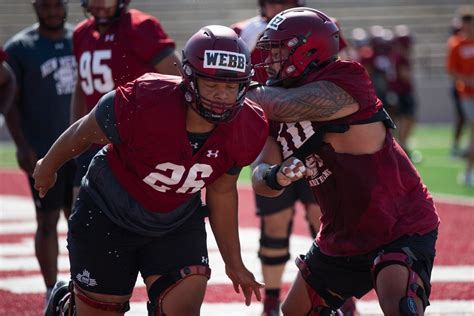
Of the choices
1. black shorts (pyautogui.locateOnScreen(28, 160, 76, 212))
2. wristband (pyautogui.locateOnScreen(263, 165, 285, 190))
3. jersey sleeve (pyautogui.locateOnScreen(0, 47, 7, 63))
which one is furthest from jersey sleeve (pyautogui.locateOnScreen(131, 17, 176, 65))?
wristband (pyautogui.locateOnScreen(263, 165, 285, 190))

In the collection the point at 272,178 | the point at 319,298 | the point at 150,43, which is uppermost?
the point at 272,178

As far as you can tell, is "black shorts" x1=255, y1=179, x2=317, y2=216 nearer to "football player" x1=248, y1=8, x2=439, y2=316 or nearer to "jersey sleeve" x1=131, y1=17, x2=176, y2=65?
"jersey sleeve" x1=131, y1=17, x2=176, y2=65

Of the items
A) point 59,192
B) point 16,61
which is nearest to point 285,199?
point 59,192

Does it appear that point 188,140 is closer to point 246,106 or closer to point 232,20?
point 246,106

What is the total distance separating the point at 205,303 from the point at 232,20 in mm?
19565

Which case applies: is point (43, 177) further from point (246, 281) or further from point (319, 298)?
point (319, 298)

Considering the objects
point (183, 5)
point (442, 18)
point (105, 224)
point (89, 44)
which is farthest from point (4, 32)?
point (105, 224)

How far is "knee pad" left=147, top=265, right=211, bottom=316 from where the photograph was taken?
16.4 feet

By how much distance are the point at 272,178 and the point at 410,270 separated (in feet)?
2.48

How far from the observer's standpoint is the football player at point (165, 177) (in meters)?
4.71

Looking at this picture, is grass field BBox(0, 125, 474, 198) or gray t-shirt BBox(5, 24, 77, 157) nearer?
gray t-shirt BBox(5, 24, 77, 157)

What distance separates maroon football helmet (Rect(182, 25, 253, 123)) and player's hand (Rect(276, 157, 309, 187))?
0.33 m

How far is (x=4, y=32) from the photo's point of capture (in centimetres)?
2544

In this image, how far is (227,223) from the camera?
201 inches
